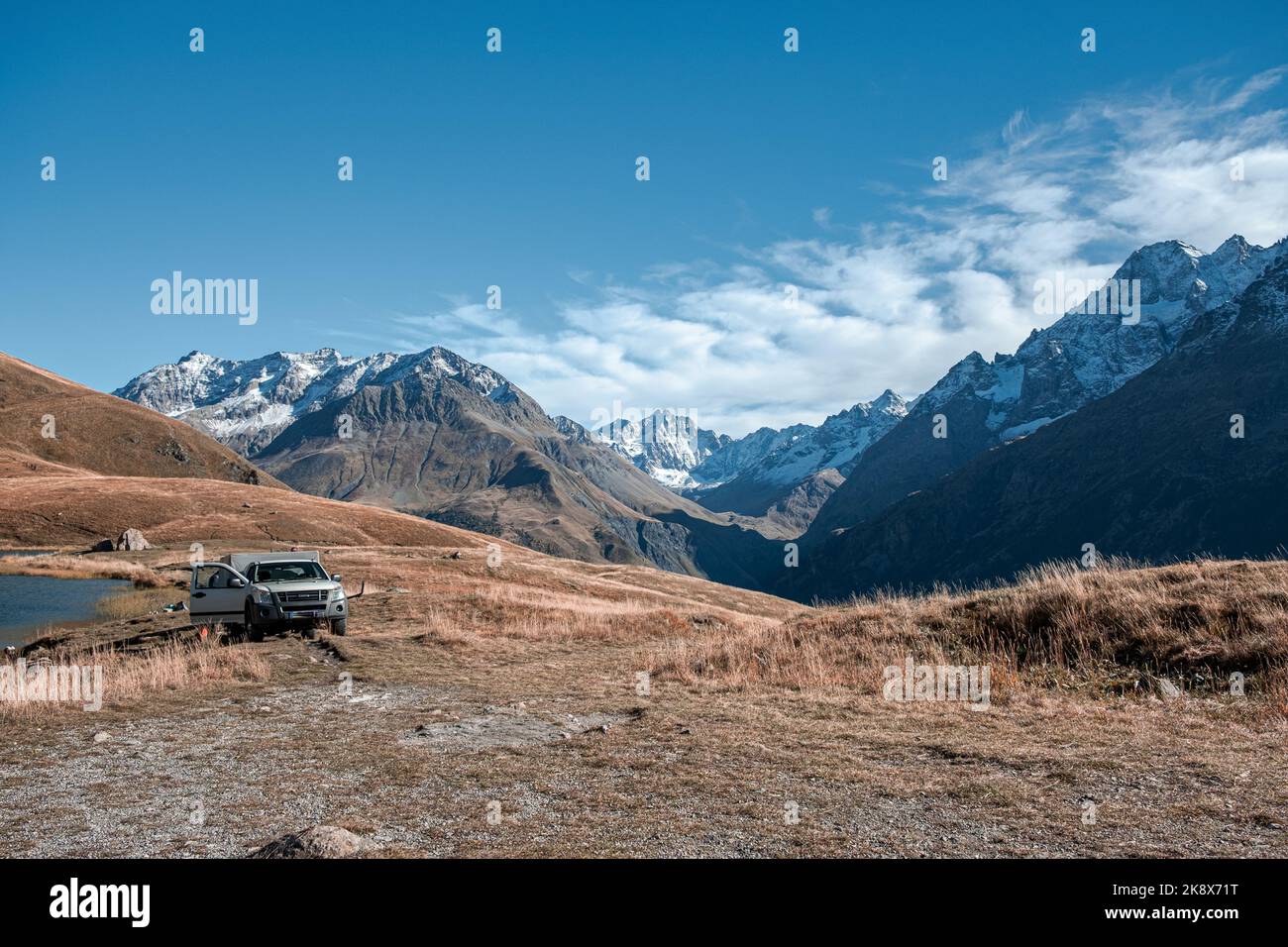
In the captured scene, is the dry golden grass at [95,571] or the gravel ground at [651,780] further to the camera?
the dry golden grass at [95,571]

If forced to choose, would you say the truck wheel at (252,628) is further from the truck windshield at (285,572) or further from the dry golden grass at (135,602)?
the dry golden grass at (135,602)

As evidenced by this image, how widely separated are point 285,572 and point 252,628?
2437 millimetres

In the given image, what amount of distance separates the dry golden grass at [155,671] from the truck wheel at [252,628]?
3.27 ft

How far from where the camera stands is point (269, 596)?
78.7 feet

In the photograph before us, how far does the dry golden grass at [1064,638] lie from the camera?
49.0ft

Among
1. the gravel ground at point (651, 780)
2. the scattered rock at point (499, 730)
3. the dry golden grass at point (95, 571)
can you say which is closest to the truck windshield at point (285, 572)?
the gravel ground at point (651, 780)

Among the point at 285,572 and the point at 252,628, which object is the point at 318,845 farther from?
the point at 285,572

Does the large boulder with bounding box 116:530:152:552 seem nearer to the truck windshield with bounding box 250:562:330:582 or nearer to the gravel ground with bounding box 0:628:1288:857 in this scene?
the truck windshield with bounding box 250:562:330:582

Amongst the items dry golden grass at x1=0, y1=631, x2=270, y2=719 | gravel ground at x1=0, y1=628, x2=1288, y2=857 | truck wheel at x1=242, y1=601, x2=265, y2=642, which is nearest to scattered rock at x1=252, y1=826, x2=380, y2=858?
gravel ground at x1=0, y1=628, x2=1288, y2=857

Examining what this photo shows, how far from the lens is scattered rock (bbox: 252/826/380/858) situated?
695 cm
